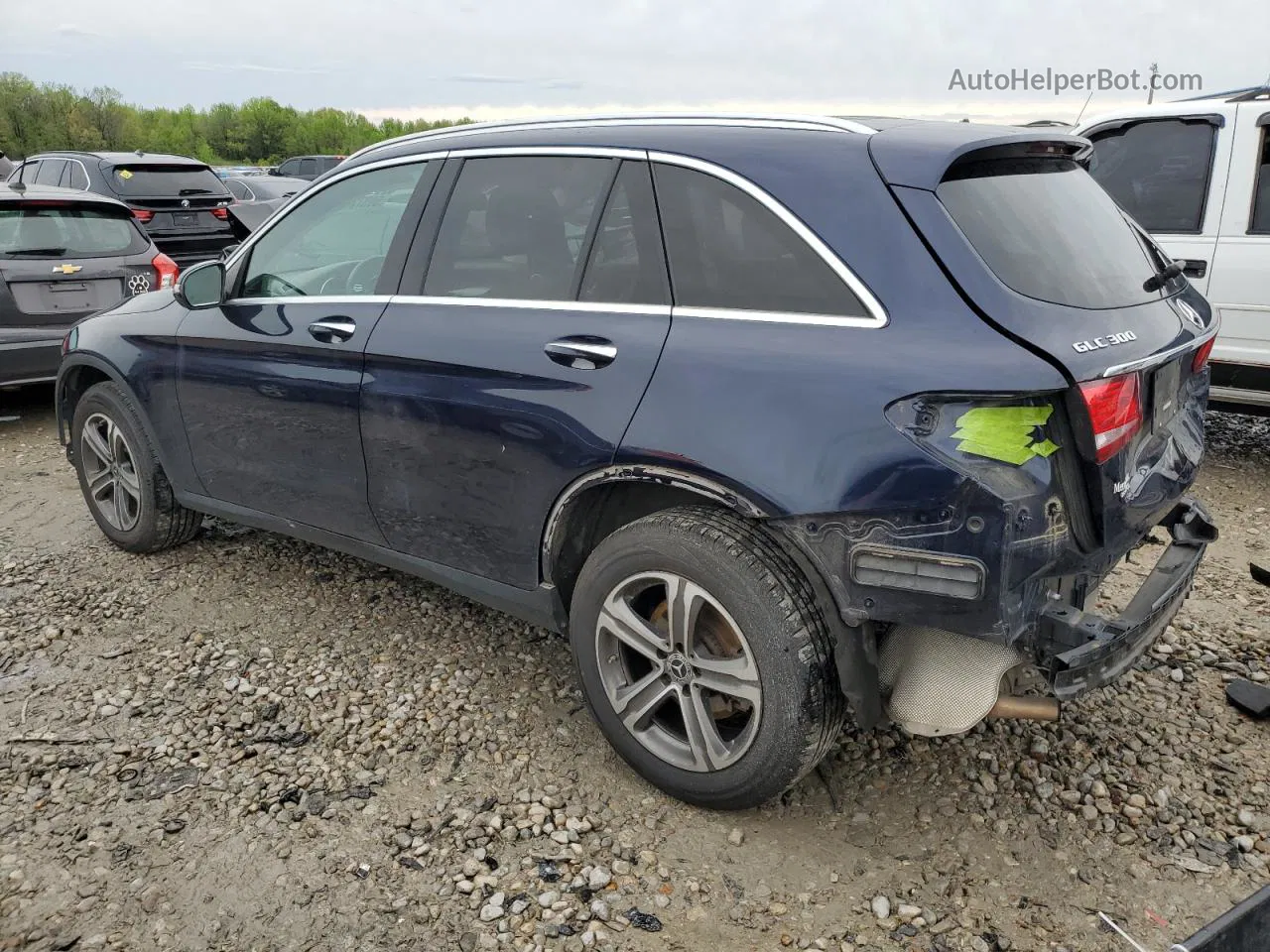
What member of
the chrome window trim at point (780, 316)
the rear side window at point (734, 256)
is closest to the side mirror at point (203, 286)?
the rear side window at point (734, 256)

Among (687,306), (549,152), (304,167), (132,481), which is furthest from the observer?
(304,167)

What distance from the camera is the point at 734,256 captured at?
106 inches

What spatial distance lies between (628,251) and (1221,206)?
4136 mm

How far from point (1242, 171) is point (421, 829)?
208 inches

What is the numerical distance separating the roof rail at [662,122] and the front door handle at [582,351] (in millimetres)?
689

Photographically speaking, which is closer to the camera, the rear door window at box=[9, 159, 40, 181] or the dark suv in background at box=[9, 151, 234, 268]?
the dark suv in background at box=[9, 151, 234, 268]

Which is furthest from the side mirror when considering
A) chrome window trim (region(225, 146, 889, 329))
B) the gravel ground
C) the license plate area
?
the license plate area

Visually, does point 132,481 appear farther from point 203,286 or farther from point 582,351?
point 582,351

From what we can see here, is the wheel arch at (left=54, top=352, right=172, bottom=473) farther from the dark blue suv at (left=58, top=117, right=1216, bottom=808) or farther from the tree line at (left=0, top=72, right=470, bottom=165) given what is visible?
the tree line at (left=0, top=72, right=470, bottom=165)

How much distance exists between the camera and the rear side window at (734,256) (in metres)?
2.53

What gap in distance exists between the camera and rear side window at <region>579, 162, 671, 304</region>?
282 centimetres

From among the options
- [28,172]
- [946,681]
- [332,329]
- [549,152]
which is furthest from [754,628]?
A: [28,172]

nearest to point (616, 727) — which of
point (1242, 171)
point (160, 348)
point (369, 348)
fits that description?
point (369, 348)

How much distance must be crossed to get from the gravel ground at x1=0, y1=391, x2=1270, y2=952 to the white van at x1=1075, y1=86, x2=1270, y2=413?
1.93 m
